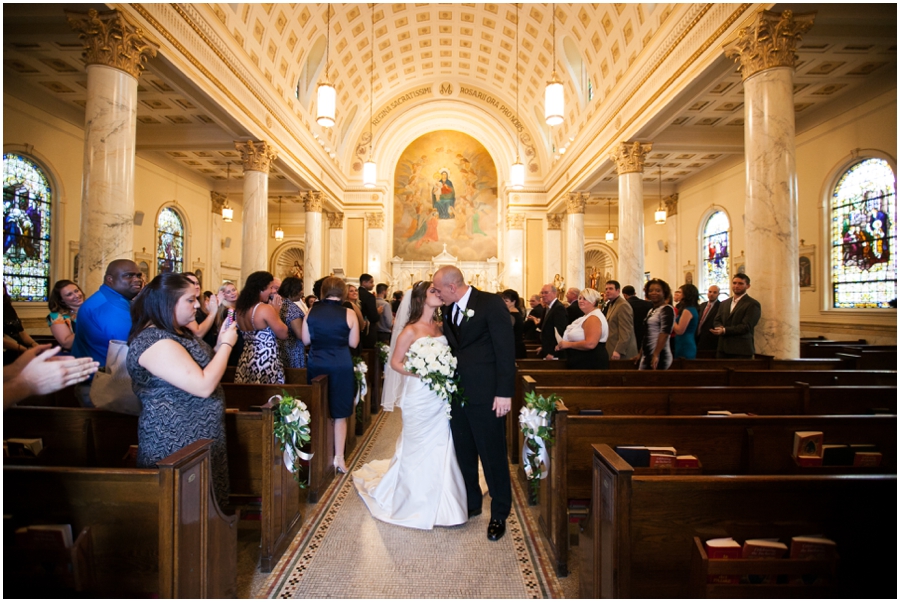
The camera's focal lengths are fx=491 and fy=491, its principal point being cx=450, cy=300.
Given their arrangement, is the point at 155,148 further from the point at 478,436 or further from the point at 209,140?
the point at 478,436

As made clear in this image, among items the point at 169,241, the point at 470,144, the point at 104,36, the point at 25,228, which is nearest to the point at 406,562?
the point at 104,36

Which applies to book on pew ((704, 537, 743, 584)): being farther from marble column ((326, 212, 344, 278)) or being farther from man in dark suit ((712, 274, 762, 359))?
marble column ((326, 212, 344, 278))

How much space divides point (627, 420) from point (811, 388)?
87.3 inches

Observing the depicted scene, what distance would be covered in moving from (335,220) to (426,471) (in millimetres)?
21649

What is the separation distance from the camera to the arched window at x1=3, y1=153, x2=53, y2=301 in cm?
1095

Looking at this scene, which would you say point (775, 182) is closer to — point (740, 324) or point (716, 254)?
point (740, 324)

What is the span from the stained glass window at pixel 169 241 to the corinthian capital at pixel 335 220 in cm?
734

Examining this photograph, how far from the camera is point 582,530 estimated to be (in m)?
3.05

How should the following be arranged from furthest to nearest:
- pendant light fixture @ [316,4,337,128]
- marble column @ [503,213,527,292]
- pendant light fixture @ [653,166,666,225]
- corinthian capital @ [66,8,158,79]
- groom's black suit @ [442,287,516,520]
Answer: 1. marble column @ [503,213,527,292]
2. pendant light fixture @ [653,166,666,225]
3. pendant light fixture @ [316,4,337,128]
4. corinthian capital @ [66,8,158,79]
5. groom's black suit @ [442,287,516,520]

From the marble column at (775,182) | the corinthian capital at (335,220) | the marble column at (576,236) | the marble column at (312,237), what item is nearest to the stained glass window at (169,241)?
the marble column at (312,237)

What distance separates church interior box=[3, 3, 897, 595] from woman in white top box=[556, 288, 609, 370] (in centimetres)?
376

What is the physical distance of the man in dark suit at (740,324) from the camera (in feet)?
23.2

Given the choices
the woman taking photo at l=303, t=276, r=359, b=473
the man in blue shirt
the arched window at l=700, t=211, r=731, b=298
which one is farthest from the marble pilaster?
the man in blue shirt

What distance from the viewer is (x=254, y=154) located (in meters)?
13.3
